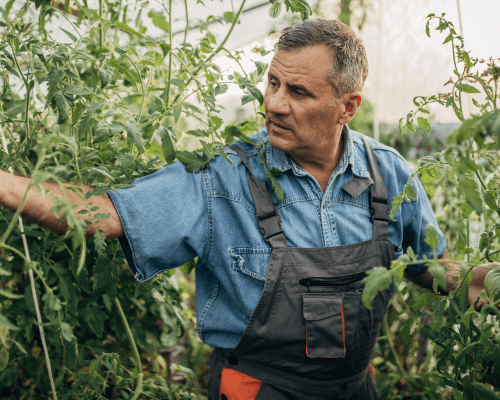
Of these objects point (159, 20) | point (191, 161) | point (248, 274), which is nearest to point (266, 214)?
point (248, 274)

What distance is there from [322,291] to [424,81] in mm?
4197

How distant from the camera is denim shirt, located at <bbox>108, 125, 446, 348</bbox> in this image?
49.2 inches

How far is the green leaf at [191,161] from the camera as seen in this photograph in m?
1.36

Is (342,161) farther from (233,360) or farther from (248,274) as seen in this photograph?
(233,360)

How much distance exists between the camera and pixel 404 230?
1.74 metres

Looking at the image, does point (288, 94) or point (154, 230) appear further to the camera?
point (288, 94)

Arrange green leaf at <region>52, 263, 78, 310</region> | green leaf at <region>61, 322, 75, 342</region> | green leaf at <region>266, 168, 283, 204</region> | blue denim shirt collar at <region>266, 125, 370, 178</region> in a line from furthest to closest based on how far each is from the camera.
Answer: blue denim shirt collar at <region>266, 125, 370, 178</region> < green leaf at <region>266, 168, 283, 204</region> < green leaf at <region>52, 263, 78, 310</region> < green leaf at <region>61, 322, 75, 342</region>

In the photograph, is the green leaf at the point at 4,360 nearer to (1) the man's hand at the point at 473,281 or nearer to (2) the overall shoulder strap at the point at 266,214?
(2) the overall shoulder strap at the point at 266,214

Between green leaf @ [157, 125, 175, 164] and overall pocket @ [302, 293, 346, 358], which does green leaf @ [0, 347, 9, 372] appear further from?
overall pocket @ [302, 293, 346, 358]

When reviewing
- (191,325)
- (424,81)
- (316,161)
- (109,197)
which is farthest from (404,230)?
(424,81)

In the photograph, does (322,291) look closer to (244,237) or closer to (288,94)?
(244,237)

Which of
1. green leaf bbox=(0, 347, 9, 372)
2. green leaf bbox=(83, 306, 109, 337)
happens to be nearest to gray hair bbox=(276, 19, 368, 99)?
green leaf bbox=(83, 306, 109, 337)

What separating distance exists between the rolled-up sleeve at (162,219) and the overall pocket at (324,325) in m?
0.42

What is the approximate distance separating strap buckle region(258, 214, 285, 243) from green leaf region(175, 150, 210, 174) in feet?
0.93
